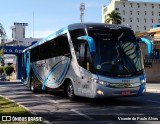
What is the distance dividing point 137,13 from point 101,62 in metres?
133

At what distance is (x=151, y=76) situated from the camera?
51281 mm

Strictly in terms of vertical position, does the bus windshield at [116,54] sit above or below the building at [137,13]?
below

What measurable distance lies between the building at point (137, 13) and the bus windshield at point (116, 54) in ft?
416

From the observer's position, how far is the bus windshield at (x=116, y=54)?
47.5 ft

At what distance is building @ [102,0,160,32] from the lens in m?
142

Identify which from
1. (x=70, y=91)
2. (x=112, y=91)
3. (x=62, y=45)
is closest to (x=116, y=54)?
(x=112, y=91)

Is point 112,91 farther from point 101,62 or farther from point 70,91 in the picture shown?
point 70,91

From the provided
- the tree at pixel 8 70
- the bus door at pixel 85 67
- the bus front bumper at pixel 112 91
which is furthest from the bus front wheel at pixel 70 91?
the tree at pixel 8 70

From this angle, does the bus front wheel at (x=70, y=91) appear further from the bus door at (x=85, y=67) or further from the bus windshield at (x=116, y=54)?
the bus windshield at (x=116, y=54)

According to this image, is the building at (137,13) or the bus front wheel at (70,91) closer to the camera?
the bus front wheel at (70,91)

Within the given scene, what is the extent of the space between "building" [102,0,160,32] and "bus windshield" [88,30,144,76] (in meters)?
127

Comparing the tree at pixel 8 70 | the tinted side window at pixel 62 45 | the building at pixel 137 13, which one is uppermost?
the building at pixel 137 13

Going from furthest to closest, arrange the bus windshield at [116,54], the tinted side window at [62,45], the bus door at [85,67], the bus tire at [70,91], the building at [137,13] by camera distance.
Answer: the building at [137,13] → the tinted side window at [62,45] → the bus tire at [70,91] → the bus door at [85,67] → the bus windshield at [116,54]

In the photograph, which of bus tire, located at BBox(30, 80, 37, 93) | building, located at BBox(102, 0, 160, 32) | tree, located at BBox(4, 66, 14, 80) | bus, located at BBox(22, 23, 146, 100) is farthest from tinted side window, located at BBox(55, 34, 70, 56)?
building, located at BBox(102, 0, 160, 32)
